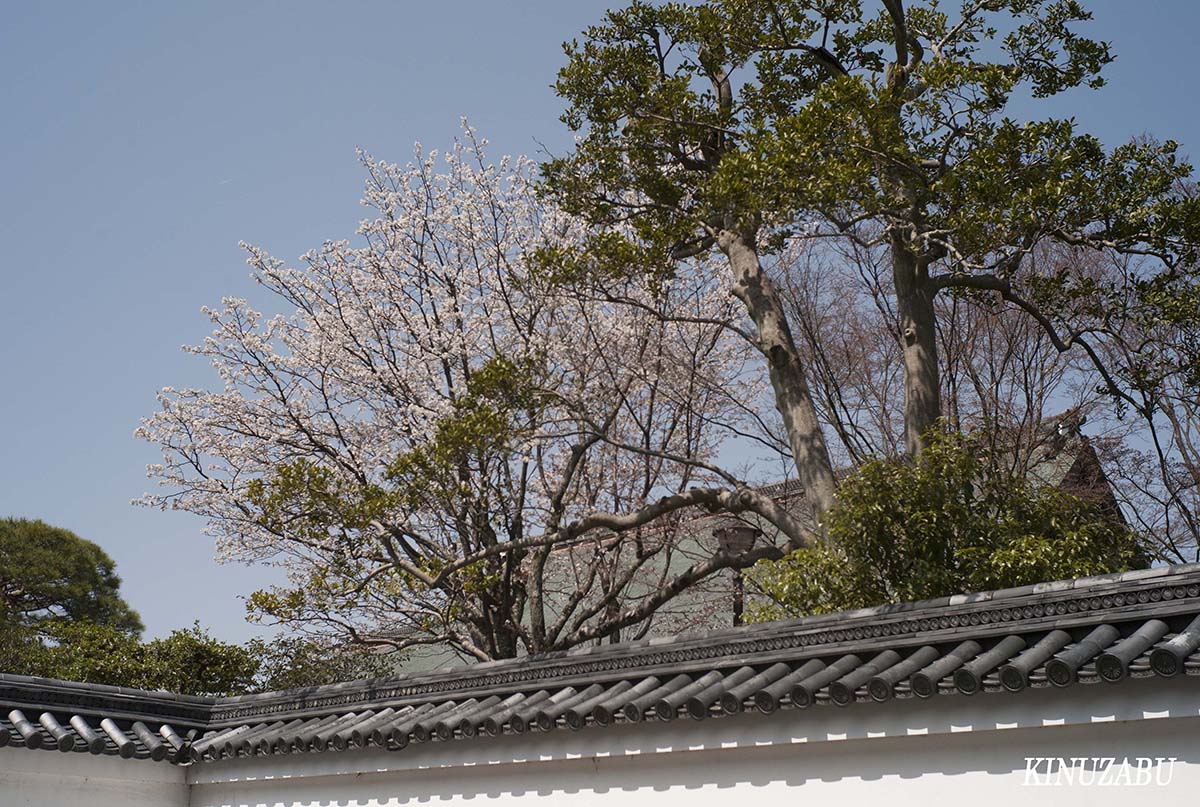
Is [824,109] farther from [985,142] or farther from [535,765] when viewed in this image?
[535,765]

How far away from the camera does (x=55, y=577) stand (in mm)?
19953

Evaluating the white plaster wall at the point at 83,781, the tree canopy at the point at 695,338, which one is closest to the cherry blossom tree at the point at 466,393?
the tree canopy at the point at 695,338

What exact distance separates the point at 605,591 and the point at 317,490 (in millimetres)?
4779

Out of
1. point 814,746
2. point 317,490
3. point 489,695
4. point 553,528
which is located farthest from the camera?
point 553,528

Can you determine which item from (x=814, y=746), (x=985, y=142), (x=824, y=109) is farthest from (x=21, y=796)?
(x=985, y=142)

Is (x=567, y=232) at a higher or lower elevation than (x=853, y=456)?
higher

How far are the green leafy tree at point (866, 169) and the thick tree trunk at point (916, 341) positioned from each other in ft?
0.07

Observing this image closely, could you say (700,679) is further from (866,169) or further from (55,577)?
(55,577)

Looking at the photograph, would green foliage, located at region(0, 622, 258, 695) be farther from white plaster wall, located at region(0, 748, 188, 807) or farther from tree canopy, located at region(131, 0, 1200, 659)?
white plaster wall, located at region(0, 748, 188, 807)

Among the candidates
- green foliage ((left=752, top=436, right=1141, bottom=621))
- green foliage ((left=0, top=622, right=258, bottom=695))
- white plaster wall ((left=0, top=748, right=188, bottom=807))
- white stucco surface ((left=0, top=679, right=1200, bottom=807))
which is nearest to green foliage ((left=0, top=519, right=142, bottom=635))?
green foliage ((left=0, top=622, right=258, bottom=695))

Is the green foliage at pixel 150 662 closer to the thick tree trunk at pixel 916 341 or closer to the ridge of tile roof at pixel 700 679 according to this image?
the ridge of tile roof at pixel 700 679

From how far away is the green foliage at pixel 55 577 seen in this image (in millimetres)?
19562

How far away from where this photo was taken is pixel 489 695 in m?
6.76

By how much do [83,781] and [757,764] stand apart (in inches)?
180
